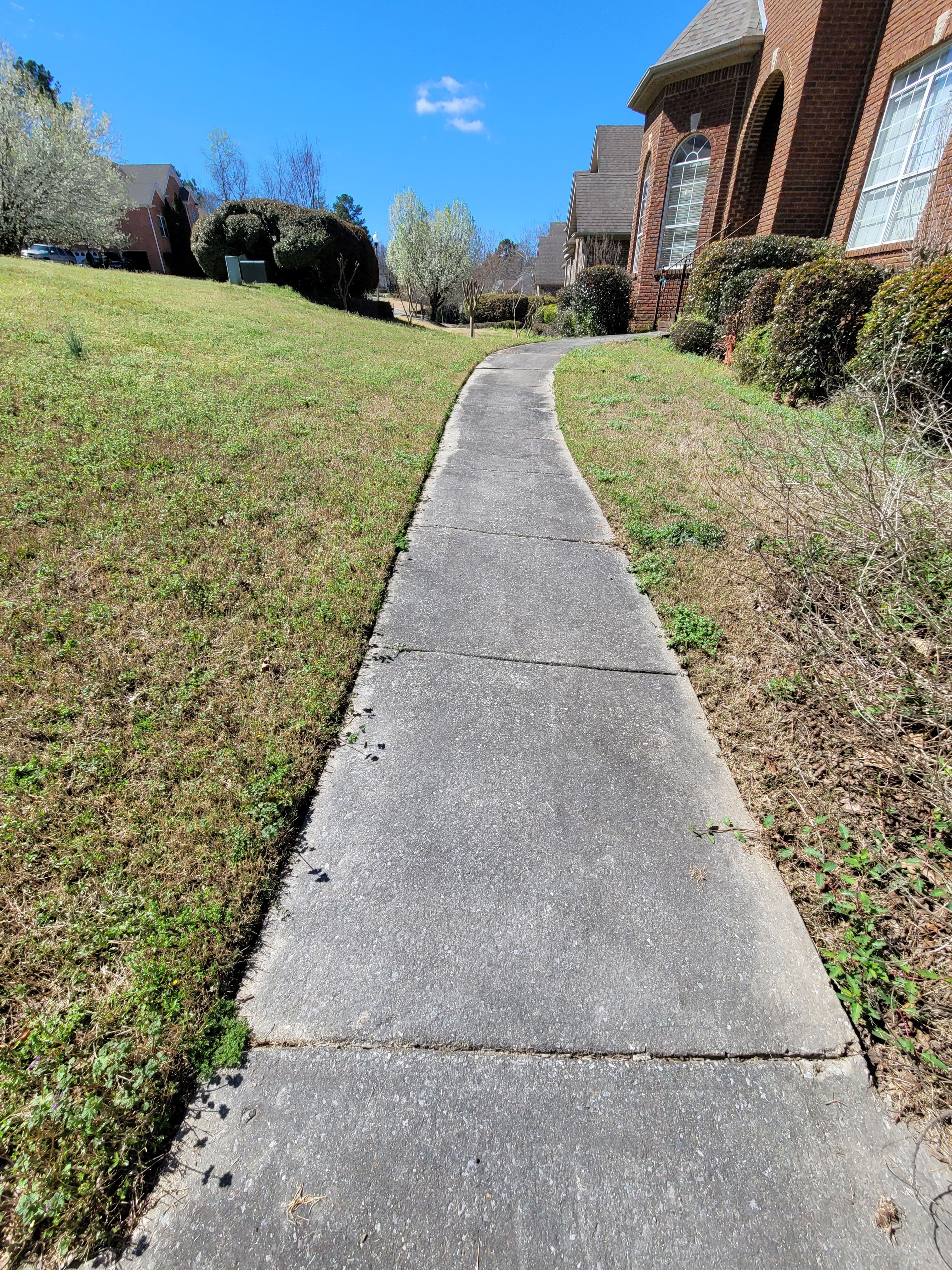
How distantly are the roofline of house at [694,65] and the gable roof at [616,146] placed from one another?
44.9ft

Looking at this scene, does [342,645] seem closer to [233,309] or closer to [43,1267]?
[43,1267]

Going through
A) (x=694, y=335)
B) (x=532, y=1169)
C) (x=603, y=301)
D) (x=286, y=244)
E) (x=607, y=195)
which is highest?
(x=607, y=195)

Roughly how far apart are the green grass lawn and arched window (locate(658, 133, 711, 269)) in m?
14.6

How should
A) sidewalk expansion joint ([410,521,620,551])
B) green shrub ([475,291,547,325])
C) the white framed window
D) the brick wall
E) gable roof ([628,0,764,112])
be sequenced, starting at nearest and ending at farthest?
sidewalk expansion joint ([410,521,620,551]), the white framed window, gable roof ([628,0,764,112]), the brick wall, green shrub ([475,291,547,325])

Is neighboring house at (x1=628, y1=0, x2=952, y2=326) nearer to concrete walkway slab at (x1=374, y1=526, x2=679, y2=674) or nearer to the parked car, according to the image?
concrete walkway slab at (x1=374, y1=526, x2=679, y2=674)

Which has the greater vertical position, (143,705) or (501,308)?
(501,308)

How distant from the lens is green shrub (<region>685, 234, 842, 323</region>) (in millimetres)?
11055

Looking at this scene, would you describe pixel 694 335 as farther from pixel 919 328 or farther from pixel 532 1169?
pixel 532 1169

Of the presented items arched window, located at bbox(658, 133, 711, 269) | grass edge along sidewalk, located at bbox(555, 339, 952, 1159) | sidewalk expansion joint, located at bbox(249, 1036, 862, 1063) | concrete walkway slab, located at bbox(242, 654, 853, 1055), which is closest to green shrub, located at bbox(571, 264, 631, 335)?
arched window, located at bbox(658, 133, 711, 269)

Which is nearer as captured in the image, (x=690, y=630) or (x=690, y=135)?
(x=690, y=630)

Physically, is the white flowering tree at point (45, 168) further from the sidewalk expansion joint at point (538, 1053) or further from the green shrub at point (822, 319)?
the sidewalk expansion joint at point (538, 1053)

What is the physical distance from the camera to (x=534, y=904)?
2119 mm

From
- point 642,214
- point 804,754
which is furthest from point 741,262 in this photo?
point 804,754

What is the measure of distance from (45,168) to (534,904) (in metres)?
25.9
